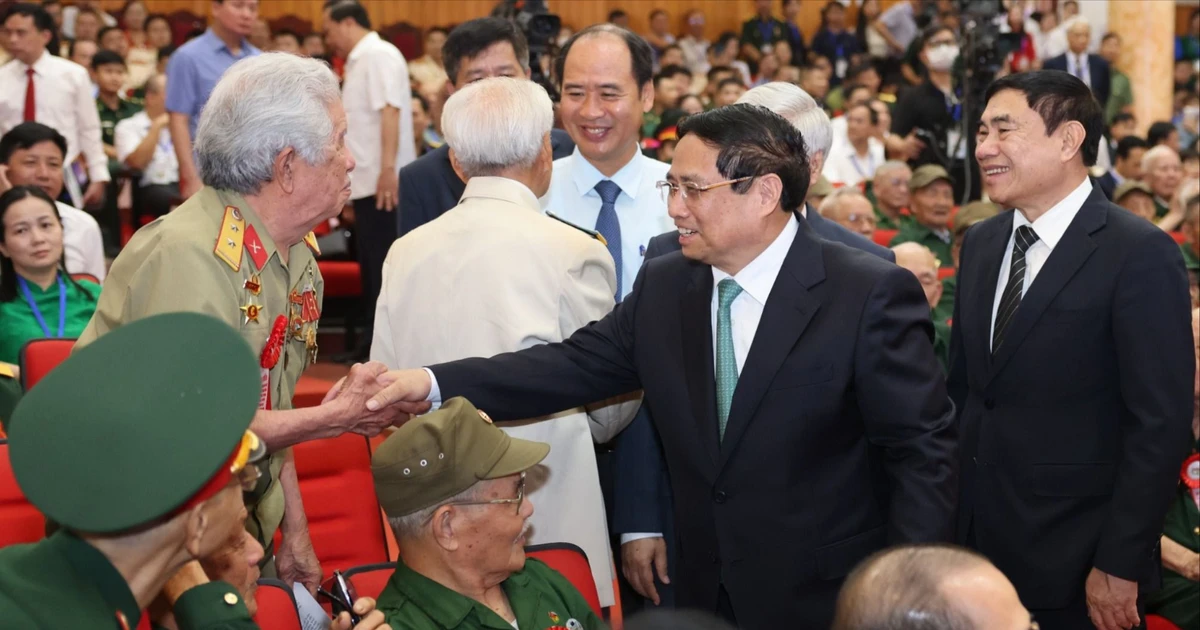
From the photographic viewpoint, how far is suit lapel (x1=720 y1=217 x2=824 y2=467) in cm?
230

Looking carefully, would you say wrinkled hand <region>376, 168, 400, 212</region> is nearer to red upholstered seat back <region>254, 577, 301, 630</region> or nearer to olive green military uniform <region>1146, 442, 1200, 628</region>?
olive green military uniform <region>1146, 442, 1200, 628</region>

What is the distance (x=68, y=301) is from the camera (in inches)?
173

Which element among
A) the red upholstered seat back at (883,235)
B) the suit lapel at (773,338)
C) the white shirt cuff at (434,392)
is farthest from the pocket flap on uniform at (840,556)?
the red upholstered seat back at (883,235)

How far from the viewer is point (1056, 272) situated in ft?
8.93

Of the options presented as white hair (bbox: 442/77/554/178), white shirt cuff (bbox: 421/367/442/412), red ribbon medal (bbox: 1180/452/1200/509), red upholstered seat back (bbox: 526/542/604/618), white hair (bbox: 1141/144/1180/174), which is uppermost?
white hair (bbox: 442/77/554/178)

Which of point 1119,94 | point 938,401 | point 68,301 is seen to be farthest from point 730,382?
point 1119,94

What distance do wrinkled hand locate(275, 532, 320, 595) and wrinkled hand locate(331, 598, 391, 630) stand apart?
49 centimetres

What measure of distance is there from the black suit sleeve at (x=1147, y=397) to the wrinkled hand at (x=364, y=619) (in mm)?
1480

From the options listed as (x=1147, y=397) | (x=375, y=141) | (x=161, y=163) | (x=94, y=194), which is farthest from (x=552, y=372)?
(x=161, y=163)

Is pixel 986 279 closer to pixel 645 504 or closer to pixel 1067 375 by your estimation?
pixel 1067 375

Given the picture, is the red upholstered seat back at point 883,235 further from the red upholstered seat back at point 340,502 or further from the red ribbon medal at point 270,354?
the red ribbon medal at point 270,354

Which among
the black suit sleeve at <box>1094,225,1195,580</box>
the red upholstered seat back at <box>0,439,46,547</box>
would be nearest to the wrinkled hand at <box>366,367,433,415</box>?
the red upholstered seat back at <box>0,439,46,547</box>

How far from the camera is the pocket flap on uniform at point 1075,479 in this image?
2703 mm

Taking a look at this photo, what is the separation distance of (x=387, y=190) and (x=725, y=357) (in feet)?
12.1
